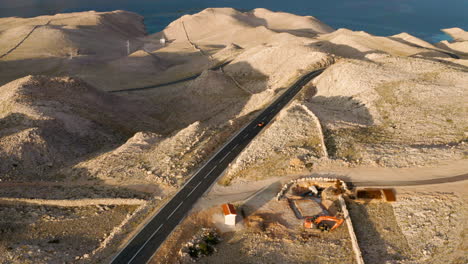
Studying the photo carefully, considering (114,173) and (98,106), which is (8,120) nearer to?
(98,106)

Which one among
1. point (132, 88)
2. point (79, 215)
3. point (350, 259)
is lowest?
point (132, 88)

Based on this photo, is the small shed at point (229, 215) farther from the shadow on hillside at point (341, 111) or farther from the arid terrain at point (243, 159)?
the shadow on hillside at point (341, 111)

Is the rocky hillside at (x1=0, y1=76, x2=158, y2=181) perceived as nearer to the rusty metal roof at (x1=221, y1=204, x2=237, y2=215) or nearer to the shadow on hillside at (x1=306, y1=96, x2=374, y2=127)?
the rusty metal roof at (x1=221, y1=204, x2=237, y2=215)

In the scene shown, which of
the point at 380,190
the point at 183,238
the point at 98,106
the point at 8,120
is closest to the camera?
the point at 183,238

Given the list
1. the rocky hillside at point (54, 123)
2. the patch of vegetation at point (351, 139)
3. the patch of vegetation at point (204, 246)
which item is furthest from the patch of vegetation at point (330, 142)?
the rocky hillside at point (54, 123)

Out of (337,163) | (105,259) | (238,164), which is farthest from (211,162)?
(105,259)

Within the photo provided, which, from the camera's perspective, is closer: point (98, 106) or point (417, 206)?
point (417, 206)
